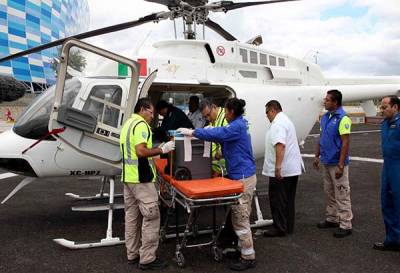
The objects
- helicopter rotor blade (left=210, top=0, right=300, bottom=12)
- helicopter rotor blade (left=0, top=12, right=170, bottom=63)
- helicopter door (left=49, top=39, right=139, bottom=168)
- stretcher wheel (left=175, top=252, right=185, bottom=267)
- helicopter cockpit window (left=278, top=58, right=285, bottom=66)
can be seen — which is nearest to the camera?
stretcher wheel (left=175, top=252, right=185, bottom=267)

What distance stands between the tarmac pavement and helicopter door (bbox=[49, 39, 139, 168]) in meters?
1.26

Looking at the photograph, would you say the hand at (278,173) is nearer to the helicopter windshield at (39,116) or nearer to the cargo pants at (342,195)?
the cargo pants at (342,195)

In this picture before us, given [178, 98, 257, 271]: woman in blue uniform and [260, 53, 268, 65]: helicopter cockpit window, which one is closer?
[178, 98, 257, 271]: woman in blue uniform

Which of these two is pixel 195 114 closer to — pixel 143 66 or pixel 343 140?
pixel 143 66

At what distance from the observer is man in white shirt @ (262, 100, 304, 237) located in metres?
4.67

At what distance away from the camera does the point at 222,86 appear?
6.02 m

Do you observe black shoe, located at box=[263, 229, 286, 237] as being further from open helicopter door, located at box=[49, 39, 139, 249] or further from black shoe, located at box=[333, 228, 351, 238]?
open helicopter door, located at box=[49, 39, 139, 249]

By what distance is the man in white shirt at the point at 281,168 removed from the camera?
4.67 m

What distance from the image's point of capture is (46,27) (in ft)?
174

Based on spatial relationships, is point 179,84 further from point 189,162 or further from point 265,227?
point 265,227

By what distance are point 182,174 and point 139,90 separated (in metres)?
1.76

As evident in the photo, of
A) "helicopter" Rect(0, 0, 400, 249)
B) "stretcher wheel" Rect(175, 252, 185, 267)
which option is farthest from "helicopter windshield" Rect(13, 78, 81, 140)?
"stretcher wheel" Rect(175, 252, 185, 267)

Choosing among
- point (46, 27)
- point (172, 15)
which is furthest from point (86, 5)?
point (172, 15)

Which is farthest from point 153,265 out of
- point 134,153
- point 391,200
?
point 391,200
